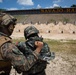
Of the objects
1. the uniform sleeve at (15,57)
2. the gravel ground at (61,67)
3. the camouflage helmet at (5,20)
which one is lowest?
the gravel ground at (61,67)

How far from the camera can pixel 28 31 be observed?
473 centimetres

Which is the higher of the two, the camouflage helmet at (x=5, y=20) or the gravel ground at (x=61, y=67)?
the camouflage helmet at (x=5, y=20)

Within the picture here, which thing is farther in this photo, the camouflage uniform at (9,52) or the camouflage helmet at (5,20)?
the camouflage helmet at (5,20)

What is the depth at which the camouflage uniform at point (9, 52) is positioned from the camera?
2730 mm

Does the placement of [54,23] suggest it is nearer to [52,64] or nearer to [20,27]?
[20,27]

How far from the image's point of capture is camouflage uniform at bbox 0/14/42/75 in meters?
2.73

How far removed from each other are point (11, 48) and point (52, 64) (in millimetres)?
9862

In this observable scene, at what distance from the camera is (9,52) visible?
272 centimetres

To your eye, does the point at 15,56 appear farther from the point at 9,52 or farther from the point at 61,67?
the point at 61,67

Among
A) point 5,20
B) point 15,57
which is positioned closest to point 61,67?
point 5,20

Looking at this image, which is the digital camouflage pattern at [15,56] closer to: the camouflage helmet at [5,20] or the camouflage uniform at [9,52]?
the camouflage uniform at [9,52]

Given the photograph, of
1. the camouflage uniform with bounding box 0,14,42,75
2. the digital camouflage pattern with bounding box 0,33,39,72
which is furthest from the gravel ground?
the digital camouflage pattern with bounding box 0,33,39,72

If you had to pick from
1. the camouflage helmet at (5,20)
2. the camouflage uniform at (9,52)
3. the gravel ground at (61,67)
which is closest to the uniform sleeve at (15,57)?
the camouflage uniform at (9,52)

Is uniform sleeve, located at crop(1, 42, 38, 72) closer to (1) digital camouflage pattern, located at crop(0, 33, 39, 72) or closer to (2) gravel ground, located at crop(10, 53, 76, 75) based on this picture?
(1) digital camouflage pattern, located at crop(0, 33, 39, 72)
